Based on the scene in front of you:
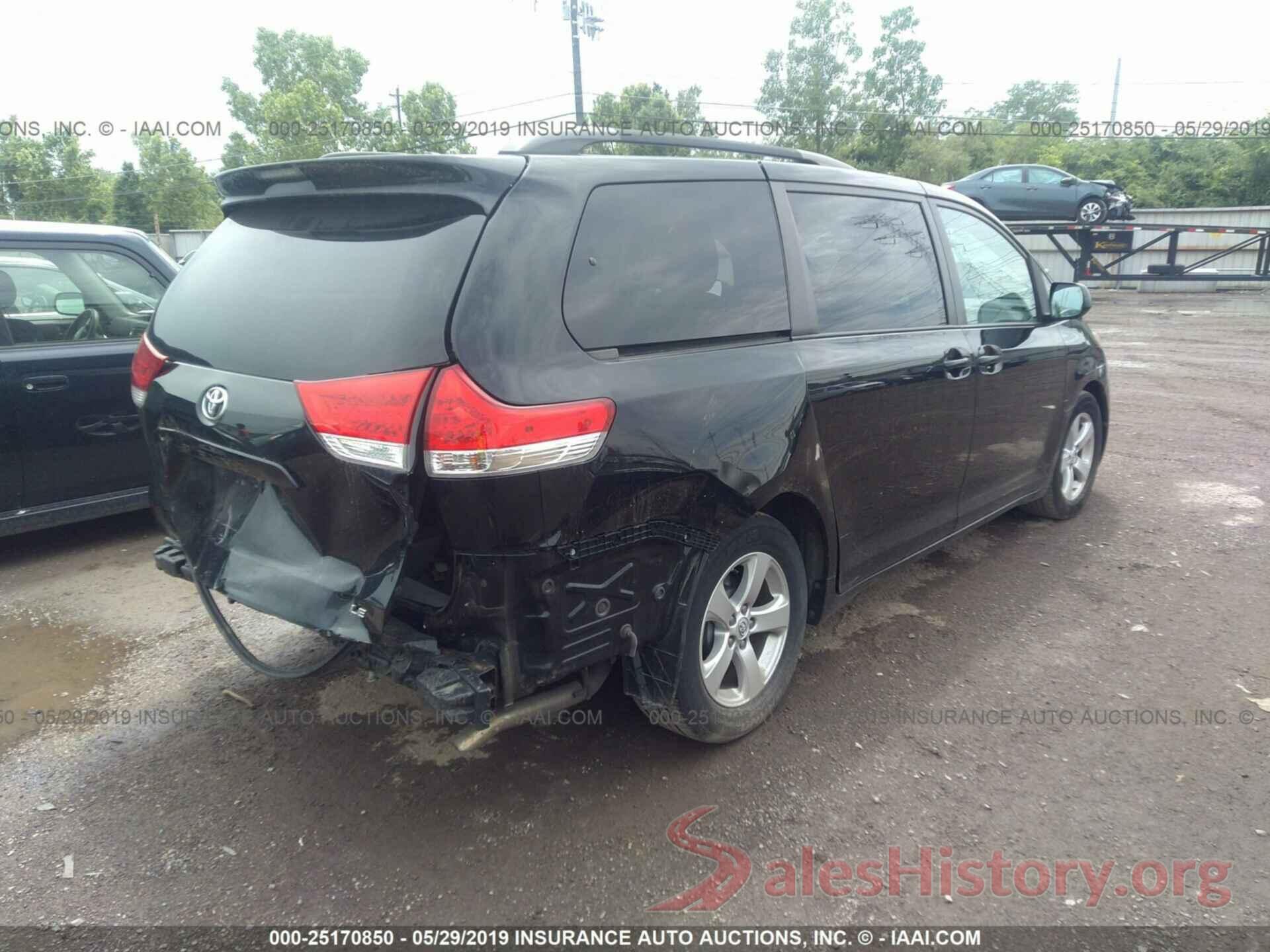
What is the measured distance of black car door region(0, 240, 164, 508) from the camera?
4488 millimetres

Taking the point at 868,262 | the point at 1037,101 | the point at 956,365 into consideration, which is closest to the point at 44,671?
the point at 868,262

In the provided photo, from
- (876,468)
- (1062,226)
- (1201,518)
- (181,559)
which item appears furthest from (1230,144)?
(181,559)

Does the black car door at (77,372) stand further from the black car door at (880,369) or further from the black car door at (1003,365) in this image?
the black car door at (1003,365)

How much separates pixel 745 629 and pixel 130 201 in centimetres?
5422

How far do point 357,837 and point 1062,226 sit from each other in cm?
2017

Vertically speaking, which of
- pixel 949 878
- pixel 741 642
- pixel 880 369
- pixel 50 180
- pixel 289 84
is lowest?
pixel 949 878

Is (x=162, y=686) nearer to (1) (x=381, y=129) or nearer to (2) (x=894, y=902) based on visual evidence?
(2) (x=894, y=902)

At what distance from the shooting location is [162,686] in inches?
137

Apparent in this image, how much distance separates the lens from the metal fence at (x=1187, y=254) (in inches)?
786

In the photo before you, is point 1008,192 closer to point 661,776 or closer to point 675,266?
point 675,266

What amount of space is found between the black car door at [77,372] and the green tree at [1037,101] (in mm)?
79658

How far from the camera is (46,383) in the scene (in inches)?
177

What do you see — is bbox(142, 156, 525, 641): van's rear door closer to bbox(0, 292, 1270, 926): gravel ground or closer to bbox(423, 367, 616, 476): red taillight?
bbox(423, 367, 616, 476): red taillight

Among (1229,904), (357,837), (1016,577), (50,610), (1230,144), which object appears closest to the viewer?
(1229,904)
